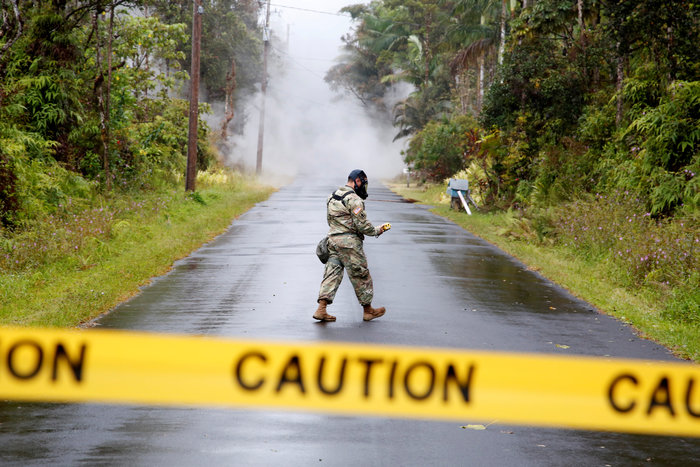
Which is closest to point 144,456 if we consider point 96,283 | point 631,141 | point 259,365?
point 259,365

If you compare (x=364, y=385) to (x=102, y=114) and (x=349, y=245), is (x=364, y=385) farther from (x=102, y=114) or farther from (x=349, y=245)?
(x=102, y=114)

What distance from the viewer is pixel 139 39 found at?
27.0 meters

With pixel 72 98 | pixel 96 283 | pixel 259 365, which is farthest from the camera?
pixel 72 98

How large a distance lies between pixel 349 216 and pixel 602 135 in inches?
525

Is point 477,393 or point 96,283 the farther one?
point 96,283

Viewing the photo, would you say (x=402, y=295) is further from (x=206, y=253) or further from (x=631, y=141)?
(x=631, y=141)

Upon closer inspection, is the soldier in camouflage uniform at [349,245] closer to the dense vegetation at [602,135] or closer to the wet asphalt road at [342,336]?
the wet asphalt road at [342,336]

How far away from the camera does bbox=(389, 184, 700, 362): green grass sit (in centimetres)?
958

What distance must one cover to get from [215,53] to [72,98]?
26432 millimetres

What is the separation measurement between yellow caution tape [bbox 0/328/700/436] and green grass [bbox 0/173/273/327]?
3.09m

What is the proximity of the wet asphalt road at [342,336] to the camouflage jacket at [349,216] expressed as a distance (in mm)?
1050

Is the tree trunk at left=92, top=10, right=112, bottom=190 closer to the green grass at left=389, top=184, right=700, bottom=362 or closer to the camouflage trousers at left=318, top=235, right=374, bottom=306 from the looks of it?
the green grass at left=389, top=184, right=700, bottom=362

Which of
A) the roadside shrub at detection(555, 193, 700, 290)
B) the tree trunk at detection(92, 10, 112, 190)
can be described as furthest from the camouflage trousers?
the tree trunk at detection(92, 10, 112, 190)

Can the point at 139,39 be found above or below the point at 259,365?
above
